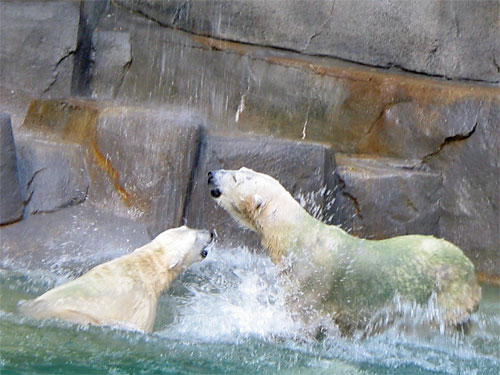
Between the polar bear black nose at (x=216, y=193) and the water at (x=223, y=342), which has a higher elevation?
the polar bear black nose at (x=216, y=193)

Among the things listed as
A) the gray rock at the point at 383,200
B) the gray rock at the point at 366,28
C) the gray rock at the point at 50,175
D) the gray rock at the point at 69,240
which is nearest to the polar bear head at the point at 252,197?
the gray rock at the point at 69,240

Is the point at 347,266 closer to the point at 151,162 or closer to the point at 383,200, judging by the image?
the point at 151,162

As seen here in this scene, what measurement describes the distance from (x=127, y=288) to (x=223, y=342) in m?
0.61

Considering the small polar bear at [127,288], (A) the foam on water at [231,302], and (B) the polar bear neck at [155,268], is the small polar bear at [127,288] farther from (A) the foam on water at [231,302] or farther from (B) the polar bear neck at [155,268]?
(A) the foam on water at [231,302]

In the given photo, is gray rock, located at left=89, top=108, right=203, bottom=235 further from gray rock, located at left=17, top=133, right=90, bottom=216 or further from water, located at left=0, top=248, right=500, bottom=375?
water, located at left=0, top=248, right=500, bottom=375

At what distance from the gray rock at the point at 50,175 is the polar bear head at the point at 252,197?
1976 mm

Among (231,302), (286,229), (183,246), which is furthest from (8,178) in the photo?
(286,229)

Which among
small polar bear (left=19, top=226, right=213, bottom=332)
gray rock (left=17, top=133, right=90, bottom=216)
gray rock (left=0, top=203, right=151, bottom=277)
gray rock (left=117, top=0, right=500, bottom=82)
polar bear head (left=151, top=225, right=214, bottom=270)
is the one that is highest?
gray rock (left=117, top=0, right=500, bottom=82)

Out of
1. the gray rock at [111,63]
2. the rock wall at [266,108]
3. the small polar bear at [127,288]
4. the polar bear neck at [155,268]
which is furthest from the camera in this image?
the gray rock at [111,63]

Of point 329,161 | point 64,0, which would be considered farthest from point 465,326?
point 64,0

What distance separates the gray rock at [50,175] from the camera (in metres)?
7.00

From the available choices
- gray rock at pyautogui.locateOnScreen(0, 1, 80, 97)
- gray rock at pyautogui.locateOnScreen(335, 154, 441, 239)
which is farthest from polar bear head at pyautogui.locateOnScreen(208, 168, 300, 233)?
gray rock at pyautogui.locateOnScreen(0, 1, 80, 97)

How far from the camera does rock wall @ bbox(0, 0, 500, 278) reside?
23.2 feet

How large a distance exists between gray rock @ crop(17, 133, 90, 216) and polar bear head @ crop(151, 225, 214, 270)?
180cm
